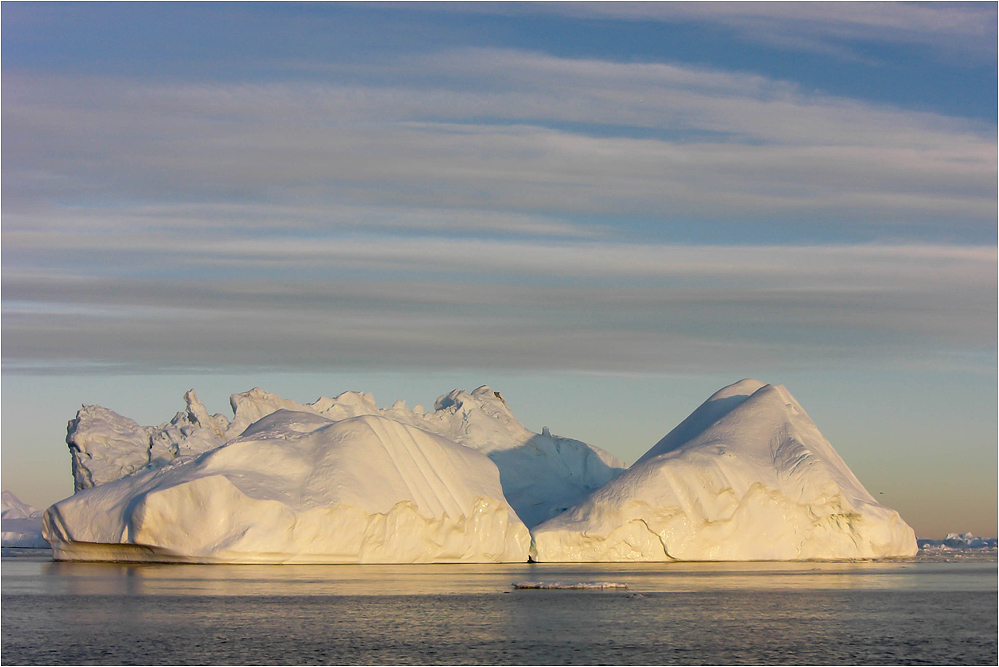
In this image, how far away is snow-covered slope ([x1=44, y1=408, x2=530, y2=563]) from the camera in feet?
165

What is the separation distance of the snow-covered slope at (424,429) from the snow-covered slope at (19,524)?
40807 millimetres

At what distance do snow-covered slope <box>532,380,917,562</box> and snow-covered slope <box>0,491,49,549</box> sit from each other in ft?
221

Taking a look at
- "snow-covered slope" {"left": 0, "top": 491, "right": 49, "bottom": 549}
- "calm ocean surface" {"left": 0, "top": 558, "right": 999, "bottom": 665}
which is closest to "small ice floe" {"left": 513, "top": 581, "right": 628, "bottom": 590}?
"calm ocean surface" {"left": 0, "top": 558, "right": 999, "bottom": 665}

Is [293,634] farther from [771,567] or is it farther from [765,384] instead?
[765,384]

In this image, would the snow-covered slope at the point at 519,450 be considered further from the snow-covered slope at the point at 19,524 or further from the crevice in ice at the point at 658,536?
the snow-covered slope at the point at 19,524

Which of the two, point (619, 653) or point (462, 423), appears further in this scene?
point (462, 423)

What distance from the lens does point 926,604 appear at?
40.5 metres

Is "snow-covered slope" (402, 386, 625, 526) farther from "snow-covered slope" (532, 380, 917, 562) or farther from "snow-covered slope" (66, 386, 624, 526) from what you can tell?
"snow-covered slope" (532, 380, 917, 562)

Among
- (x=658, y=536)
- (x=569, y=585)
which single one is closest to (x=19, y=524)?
(x=658, y=536)

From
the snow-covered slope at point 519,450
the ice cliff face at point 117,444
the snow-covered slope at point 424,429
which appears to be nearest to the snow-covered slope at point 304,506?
the snow-covered slope at point 424,429

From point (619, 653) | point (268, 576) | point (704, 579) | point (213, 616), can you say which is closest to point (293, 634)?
point (213, 616)

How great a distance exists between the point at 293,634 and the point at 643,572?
30.7 metres

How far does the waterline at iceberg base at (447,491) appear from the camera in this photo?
51594 mm

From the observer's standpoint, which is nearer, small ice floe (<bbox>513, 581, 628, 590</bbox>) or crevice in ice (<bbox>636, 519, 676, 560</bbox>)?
small ice floe (<bbox>513, 581, 628, 590</bbox>)
